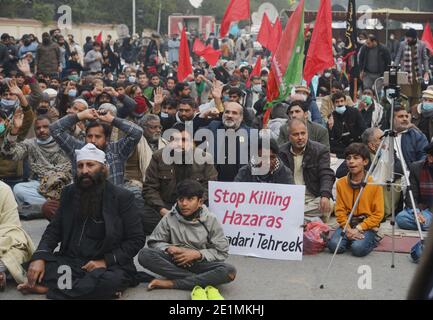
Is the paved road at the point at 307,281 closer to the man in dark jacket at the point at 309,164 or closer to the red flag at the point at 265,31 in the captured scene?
the man in dark jacket at the point at 309,164

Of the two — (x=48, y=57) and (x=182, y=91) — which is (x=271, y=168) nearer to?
(x=182, y=91)

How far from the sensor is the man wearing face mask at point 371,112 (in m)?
12.4

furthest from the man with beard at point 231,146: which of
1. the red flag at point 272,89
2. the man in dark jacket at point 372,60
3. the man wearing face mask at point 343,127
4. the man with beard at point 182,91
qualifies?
the man in dark jacket at point 372,60

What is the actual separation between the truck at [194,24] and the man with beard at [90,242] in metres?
36.3

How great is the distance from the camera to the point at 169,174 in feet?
24.0

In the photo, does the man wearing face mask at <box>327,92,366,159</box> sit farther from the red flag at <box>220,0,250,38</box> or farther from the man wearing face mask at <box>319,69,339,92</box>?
the man wearing face mask at <box>319,69,339,92</box>

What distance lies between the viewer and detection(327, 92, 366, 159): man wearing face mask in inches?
434

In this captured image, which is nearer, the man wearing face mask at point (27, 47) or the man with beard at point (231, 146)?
the man with beard at point (231, 146)

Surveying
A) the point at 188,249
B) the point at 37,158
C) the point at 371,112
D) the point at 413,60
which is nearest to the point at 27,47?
the point at 413,60

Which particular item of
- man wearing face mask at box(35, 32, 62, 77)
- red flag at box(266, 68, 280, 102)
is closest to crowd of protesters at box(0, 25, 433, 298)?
red flag at box(266, 68, 280, 102)

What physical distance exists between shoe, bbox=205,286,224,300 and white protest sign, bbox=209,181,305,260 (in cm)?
115

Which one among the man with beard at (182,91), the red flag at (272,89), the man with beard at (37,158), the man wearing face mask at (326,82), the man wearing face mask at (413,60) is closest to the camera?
the man with beard at (37,158)
